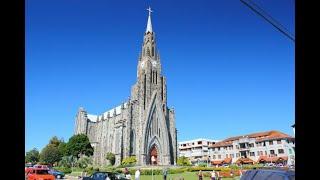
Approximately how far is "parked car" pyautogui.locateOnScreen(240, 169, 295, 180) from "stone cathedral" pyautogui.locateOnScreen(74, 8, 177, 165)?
254 feet

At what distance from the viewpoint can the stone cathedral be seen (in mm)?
88625

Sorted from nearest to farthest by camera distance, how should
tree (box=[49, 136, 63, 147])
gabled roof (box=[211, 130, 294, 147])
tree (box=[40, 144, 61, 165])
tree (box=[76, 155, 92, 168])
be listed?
tree (box=[76, 155, 92, 168]), gabled roof (box=[211, 130, 294, 147]), tree (box=[40, 144, 61, 165]), tree (box=[49, 136, 63, 147])

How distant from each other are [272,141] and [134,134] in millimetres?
37907

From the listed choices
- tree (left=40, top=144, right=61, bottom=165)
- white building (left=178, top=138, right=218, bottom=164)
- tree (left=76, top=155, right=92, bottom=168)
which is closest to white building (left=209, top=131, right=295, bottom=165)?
tree (left=76, top=155, right=92, bottom=168)

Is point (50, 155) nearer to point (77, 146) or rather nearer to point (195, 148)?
point (77, 146)

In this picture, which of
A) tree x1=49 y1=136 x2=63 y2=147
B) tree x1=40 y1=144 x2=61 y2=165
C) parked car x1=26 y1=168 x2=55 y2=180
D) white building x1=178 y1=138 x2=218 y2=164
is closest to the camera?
parked car x1=26 y1=168 x2=55 y2=180

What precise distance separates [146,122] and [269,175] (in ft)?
271

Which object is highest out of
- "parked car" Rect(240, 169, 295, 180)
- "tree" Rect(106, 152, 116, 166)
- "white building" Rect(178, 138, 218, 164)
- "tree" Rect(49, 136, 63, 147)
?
"parked car" Rect(240, 169, 295, 180)

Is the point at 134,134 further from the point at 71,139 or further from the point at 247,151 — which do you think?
the point at 247,151

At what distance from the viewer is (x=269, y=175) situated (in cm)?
752

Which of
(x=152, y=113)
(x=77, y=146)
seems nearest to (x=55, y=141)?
(x=77, y=146)

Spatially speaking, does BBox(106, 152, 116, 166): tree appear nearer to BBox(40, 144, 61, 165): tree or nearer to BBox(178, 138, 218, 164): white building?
BBox(40, 144, 61, 165): tree

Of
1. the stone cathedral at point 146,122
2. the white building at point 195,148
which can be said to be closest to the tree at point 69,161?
the stone cathedral at point 146,122
